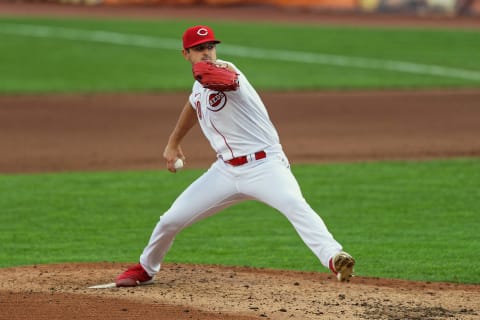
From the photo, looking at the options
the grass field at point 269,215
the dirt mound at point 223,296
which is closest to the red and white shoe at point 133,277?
the dirt mound at point 223,296

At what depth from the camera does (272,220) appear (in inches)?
460

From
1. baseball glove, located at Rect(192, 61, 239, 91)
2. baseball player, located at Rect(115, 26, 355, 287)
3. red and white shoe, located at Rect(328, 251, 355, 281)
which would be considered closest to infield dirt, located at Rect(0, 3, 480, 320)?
red and white shoe, located at Rect(328, 251, 355, 281)

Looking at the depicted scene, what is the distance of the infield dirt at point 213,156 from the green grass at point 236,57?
47.5 inches

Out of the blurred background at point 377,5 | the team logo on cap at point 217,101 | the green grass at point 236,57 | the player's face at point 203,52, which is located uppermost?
the blurred background at point 377,5

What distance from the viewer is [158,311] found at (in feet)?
25.2

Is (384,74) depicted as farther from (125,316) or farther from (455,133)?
(125,316)

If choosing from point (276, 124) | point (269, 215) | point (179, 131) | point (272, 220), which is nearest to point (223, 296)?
point (179, 131)

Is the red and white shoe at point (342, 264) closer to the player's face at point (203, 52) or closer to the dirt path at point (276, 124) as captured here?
the player's face at point (203, 52)

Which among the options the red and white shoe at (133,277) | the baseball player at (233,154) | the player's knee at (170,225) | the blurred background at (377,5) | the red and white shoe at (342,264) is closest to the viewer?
the red and white shoe at (342,264)

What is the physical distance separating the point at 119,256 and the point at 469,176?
5253 millimetres

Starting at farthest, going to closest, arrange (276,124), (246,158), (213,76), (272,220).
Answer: (276,124) → (272,220) → (246,158) → (213,76)

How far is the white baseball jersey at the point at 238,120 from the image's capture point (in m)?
7.80

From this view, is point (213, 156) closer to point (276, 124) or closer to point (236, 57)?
point (276, 124)

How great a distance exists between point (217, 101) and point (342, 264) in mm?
1477
